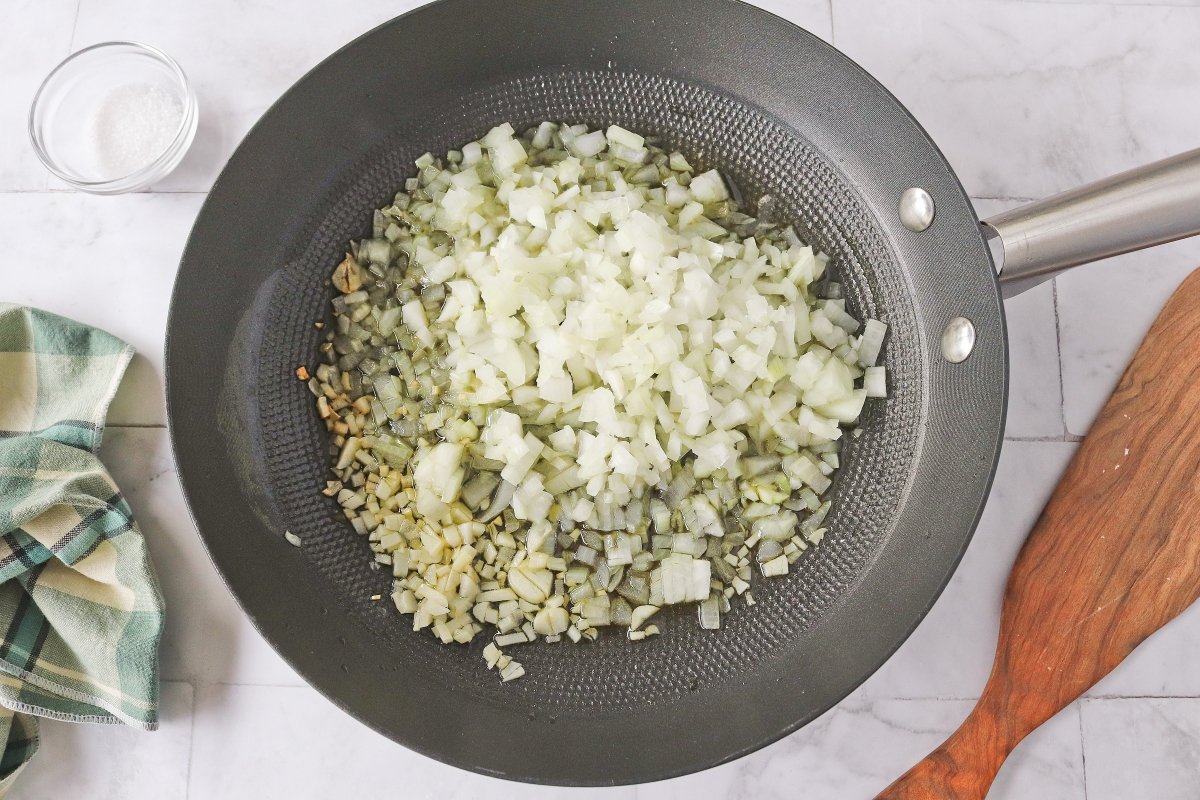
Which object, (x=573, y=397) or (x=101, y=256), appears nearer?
(x=573, y=397)

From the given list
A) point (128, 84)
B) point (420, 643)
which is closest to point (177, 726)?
point (420, 643)

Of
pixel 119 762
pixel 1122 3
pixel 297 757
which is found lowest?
pixel 119 762

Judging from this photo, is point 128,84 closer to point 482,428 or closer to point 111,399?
point 111,399

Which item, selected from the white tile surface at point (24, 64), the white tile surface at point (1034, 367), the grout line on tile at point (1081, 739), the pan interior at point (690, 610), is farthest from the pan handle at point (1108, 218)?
the white tile surface at point (24, 64)

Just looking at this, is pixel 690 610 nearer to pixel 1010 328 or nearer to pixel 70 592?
pixel 1010 328

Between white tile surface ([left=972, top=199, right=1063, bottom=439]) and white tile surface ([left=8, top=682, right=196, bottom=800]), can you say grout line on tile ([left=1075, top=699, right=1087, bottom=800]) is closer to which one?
white tile surface ([left=972, top=199, right=1063, bottom=439])

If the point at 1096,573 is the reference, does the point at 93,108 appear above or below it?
below

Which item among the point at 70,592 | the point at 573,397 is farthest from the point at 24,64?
the point at 573,397
